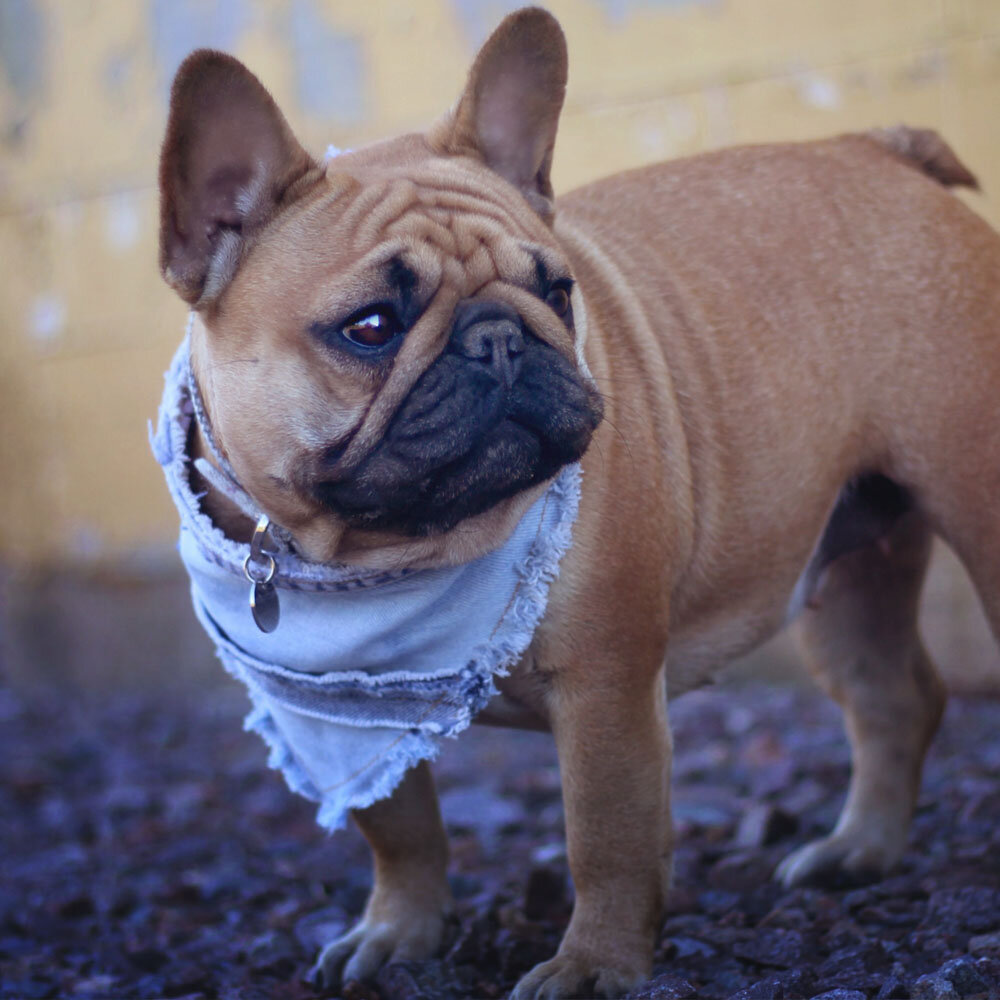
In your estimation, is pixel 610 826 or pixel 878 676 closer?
pixel 610 826

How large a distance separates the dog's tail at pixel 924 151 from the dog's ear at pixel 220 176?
58.9 inches

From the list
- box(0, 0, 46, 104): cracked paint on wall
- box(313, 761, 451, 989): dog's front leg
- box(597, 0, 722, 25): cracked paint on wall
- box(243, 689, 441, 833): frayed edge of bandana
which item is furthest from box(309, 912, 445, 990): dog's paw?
box(0, 0, 46, 104): cracked paint on wall

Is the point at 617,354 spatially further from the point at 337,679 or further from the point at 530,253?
the point at 337,679

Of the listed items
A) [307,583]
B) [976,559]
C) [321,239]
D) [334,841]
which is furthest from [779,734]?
[321,239]

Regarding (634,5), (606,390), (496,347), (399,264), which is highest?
(634,5)

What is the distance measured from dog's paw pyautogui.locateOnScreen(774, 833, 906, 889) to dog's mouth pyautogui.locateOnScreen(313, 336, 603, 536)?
1462 mm

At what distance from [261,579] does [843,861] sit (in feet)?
5.34

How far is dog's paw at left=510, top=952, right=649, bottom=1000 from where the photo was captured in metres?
2.32

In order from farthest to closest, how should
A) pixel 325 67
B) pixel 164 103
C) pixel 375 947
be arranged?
pixel 164 103 → pixel 325 67 → pixel 375 947

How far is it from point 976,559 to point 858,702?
72cm

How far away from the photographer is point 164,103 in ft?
18.4

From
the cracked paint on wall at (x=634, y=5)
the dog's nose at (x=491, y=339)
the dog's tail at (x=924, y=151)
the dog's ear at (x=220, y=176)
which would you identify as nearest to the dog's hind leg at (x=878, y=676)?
the dog's tail at (x=924, y=151)

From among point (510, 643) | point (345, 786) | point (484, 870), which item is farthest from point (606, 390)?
point (484, 870)

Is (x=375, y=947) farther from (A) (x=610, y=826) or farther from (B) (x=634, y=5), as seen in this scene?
(B) (x=634, y=5)
